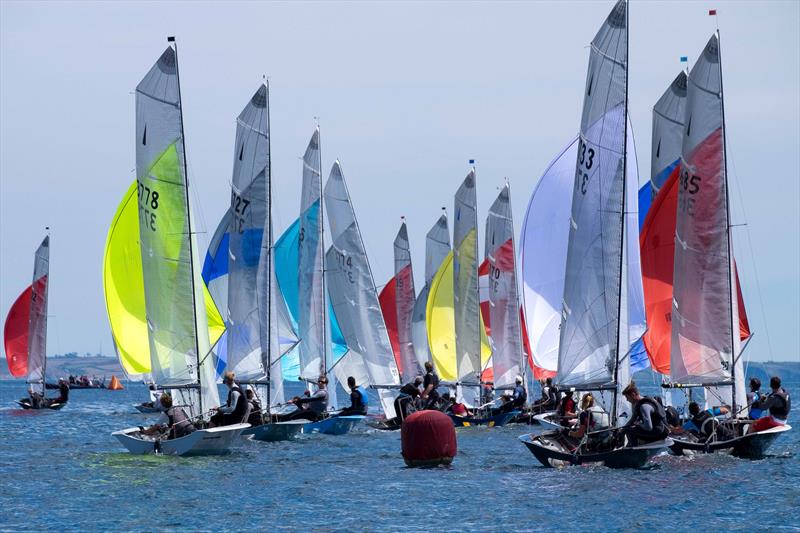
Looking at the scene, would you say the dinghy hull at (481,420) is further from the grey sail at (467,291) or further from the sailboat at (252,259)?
the sailboat at (252,259)

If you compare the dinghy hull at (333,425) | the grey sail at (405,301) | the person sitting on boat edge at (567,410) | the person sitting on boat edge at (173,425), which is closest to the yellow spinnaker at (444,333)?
the grey sail at (405,301)

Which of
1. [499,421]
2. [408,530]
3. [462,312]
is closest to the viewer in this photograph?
[408,530]

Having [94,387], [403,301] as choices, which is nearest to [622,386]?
[403,301]

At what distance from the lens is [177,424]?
28797 millimetres

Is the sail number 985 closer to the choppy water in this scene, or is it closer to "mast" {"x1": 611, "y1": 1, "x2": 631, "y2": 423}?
the choppy water

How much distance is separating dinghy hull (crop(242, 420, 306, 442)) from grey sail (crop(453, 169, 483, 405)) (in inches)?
Result: 576

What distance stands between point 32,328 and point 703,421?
47.3 m

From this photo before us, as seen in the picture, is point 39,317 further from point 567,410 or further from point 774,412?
point 774,412

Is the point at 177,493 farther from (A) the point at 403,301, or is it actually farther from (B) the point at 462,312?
(A) the point at 403,301

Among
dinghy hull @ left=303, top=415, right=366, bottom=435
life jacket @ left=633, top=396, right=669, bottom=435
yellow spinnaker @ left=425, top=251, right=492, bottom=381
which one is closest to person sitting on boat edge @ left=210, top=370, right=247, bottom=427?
dinghy hull @ left=303, top=415, right=366, bottom=435

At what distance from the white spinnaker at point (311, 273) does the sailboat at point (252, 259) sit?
5671mm

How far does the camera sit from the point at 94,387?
472 feet

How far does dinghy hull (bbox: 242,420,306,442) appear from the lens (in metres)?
33.4

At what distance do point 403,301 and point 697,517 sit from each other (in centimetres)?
3800
